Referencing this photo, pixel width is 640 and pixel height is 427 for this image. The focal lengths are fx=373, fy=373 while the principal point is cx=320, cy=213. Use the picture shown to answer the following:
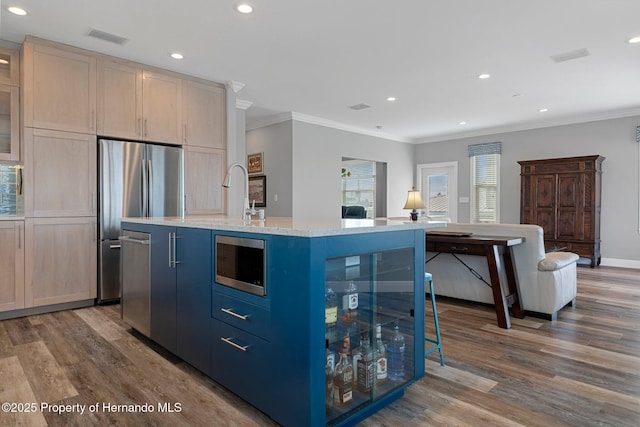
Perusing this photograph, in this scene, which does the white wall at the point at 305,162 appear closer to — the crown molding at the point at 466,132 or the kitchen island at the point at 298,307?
the crown molding at the point at 466,132

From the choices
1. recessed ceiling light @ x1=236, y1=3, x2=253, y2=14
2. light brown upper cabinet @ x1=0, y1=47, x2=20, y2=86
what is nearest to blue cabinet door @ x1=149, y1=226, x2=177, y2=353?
recessed ceiling light @ x1=236, y1=3, x2=253, y2=14

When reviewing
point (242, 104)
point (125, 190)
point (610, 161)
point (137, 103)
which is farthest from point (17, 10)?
point (610, 161)

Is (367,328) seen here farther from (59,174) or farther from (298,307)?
(59,174)

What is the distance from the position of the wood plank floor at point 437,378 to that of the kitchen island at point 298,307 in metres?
0.14

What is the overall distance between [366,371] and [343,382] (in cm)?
14

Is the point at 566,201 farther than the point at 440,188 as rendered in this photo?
No

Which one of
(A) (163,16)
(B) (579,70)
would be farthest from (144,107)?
(B) (579,70)

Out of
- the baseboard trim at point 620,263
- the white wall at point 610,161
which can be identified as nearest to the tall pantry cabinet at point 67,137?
the white wall at point 610,161

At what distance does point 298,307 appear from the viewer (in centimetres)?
149

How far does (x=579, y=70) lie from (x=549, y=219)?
9.26ft

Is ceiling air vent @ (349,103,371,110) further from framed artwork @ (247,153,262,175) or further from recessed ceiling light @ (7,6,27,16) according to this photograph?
recessed ceiling light @ (7,6,27,16)

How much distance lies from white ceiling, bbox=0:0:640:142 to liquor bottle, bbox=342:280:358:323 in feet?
7.60

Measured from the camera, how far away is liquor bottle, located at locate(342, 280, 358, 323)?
1718 millimetres

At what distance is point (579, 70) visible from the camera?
4328mm
